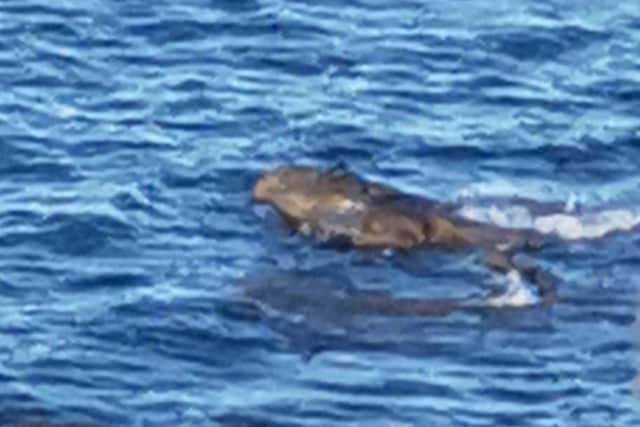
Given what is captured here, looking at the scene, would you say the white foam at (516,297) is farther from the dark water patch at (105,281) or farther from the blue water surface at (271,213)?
the dark water patch at (105,281)

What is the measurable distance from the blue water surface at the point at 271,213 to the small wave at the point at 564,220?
0.63 feet

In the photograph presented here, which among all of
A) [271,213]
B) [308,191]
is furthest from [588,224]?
[271,213]

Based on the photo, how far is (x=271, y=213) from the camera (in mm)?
28938

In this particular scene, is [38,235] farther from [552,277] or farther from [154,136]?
[552,277]

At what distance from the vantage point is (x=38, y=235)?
28.3m

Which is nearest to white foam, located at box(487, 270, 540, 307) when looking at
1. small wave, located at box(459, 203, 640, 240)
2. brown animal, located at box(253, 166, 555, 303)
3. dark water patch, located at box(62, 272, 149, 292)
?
brown animal, located at box(253, 166, 555, 303)

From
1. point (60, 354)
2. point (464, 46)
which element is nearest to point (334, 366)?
point (60, 354)

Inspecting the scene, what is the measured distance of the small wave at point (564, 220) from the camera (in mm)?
28609

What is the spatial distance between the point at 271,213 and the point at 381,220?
1.22 meters

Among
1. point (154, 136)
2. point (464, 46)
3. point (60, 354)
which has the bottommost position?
point (60, 354)

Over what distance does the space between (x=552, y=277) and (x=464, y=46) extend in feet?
21.0

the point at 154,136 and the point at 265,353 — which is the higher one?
the point at 154,136

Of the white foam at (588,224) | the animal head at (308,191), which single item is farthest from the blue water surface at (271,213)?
the animal head at (308,191)

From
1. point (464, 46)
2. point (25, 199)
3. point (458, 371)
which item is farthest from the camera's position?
point (464, 46)
